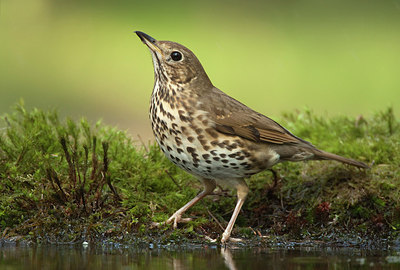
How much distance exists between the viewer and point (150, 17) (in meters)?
15.9

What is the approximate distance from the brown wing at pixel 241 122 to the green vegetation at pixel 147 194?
23.1 inches

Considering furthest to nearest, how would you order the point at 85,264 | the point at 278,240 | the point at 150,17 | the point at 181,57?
the point at 150,17 → the point at 181,57 → the point at 278,240 → the point at 85,264

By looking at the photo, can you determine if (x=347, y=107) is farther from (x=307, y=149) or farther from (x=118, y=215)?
(x=118, y=215)

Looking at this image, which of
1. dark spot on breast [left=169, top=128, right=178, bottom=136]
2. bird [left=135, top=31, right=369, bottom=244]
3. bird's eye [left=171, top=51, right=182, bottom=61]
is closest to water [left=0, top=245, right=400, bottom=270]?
bird [left=135, top=31, right=369, bottom=244]

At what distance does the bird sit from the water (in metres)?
0.57

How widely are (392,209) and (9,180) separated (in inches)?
140

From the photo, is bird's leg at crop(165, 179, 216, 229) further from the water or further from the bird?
the water

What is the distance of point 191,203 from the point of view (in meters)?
6.56

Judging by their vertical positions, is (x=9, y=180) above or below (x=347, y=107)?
below

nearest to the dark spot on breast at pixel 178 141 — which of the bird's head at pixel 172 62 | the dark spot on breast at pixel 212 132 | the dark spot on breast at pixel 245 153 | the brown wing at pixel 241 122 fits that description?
the dark spot on breast at pixel 212 132

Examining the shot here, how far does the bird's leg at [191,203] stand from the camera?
6.29 metres

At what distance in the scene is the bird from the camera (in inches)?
246

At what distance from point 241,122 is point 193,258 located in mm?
1684

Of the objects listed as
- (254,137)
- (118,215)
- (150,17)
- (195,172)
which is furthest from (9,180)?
(150,17)
